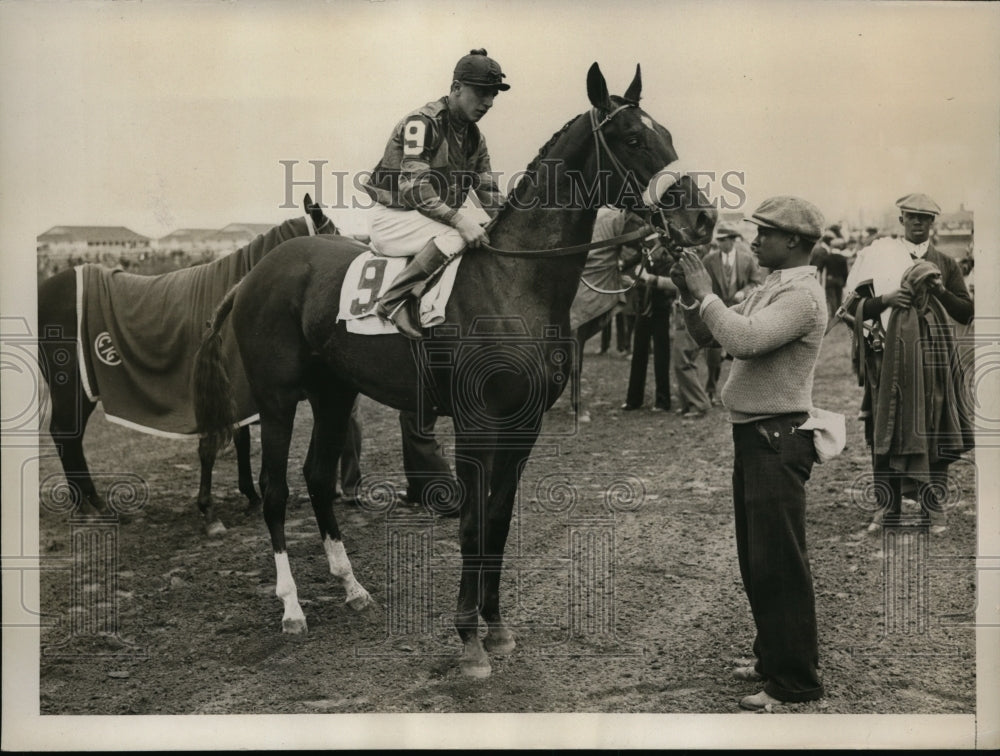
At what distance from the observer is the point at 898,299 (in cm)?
570

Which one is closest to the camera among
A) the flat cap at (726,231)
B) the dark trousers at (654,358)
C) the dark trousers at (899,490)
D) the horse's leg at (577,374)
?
the dark trousers at (899,490)

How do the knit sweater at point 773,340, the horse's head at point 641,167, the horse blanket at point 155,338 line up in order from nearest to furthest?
1. the knit sweater at point 773,340
2. the horse's head at point 641,167
3. the horse blanket at point 155,338

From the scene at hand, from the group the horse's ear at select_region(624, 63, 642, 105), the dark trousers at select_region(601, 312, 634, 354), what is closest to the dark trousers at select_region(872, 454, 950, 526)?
the horse's ear at select_region(624, 63, 642, 105)

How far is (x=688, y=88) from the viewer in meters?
5.20

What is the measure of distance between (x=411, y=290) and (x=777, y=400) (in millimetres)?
1740

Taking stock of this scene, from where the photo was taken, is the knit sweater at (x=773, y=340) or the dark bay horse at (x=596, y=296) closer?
the knit sweater at (x=773, y=340)

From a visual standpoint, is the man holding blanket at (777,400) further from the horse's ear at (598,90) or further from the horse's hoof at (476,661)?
the horse's hoof at (476,661)

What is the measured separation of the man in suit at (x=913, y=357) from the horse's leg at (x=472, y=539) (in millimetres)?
2451

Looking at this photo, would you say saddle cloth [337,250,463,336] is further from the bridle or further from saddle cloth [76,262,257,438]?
saddle cloth [76,262,257,438]

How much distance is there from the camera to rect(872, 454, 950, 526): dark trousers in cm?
558

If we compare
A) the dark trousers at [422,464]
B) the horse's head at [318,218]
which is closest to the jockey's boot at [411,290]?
the horse's head at [318,218]

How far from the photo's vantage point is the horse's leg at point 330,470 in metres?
5.27

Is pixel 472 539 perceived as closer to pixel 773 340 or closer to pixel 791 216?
pixel 773 340

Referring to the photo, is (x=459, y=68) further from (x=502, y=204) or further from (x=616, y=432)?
(x=616, y=432)
